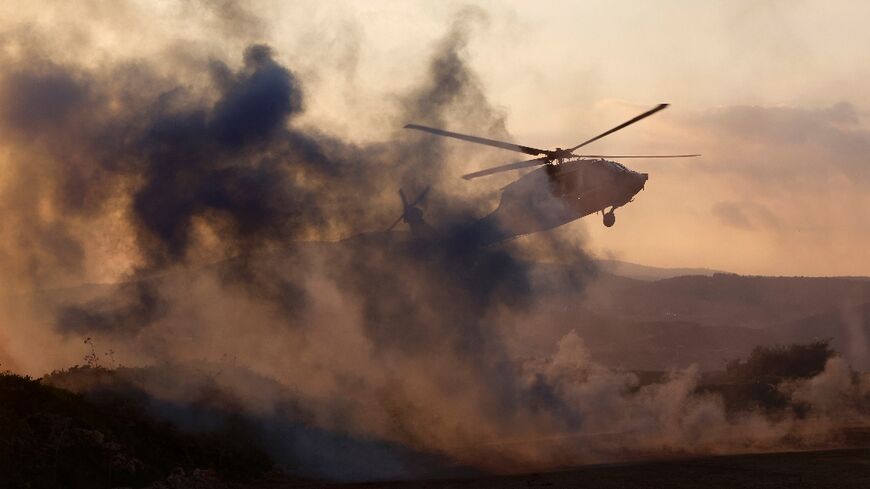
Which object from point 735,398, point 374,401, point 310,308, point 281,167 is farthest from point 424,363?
point 735,398

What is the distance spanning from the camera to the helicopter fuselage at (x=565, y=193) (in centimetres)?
4938

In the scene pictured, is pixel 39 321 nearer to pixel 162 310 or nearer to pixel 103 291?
pixel 103 291

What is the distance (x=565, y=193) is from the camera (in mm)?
50375

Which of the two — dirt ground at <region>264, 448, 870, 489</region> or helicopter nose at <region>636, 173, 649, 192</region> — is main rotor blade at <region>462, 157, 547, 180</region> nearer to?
helicopter nose at <region>636, 173, 649, 192</region>

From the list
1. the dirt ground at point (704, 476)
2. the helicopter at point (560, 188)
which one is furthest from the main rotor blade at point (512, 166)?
the dirt ground at point (704, 476)

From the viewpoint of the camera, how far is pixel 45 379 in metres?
46.0

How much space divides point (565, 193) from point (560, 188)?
388 millimetres

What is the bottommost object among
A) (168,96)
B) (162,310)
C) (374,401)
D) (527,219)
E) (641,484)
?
(641,484)

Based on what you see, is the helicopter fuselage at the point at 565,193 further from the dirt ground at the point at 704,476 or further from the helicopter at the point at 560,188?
the dirt ground at the point at 704,476

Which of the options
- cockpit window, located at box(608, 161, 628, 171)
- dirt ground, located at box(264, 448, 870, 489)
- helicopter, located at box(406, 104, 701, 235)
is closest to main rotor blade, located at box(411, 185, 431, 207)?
helicopter, located at box(406, 104, 701, 235)

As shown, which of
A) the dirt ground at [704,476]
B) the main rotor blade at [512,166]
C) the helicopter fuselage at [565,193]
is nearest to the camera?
the dirt ground at [704,476]

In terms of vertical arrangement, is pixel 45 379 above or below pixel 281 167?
below

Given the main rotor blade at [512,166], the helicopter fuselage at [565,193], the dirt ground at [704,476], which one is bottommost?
the dirt ground at [704,476]

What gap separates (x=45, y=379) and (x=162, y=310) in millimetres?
8336
